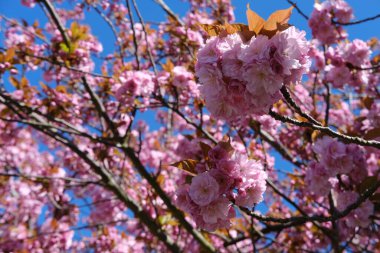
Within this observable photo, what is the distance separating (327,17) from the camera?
3291 mm

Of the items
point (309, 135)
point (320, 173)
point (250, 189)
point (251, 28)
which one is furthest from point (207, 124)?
point (251, 28)

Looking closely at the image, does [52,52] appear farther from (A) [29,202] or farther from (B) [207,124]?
(A) [29,202]

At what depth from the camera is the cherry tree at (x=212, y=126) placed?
4.09 ft

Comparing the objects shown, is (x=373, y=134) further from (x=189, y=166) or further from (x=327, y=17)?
(x=327, y=17)

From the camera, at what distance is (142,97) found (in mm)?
3299

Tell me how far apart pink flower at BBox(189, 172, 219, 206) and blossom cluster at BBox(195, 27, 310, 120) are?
32 cm

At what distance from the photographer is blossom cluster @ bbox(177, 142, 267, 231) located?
1.44m

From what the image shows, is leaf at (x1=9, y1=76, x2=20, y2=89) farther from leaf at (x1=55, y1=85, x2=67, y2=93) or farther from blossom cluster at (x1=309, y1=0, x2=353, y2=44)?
blossom cluster at (x1=309, y1=0, x2=353, y2=44)

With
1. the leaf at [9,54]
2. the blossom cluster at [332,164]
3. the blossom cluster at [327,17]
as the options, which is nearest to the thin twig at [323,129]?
the blossom cluster at [332,164]

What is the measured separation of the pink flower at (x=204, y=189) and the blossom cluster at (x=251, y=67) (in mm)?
316

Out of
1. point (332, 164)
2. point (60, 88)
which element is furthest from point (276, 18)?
point (60, 88)

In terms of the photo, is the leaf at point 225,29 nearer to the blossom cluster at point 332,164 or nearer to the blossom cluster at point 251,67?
the blossom cluster at point 251,67

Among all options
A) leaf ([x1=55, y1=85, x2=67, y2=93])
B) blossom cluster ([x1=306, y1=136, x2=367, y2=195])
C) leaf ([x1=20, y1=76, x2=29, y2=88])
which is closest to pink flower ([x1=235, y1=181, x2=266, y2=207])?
blossom cluster ([x1=306, y1=136, x2=367, y2=195])

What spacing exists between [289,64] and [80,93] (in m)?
3.47
